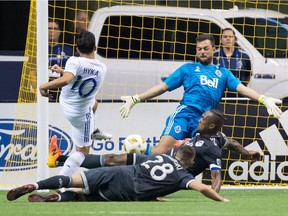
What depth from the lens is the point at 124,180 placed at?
12.3 meters

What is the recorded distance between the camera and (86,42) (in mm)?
13617

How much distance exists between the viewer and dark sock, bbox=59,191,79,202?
12.4 metres

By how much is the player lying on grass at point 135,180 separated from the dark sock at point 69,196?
0.4 inches

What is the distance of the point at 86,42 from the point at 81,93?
0.63 m

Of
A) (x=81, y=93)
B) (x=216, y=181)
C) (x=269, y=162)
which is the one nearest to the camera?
(x=216, y=181)

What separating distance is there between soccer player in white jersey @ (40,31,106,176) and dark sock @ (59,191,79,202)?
1185mm

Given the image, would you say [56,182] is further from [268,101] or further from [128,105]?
[268,101]

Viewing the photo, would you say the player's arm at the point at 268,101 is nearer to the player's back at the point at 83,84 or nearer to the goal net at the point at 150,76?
the player's back at the point at 83,84

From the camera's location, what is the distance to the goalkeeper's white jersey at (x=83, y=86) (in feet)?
44.9

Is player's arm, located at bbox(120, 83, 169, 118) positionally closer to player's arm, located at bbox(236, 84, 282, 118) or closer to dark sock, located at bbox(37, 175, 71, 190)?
player's arm, located at bbox(236, 84, 282, 118)

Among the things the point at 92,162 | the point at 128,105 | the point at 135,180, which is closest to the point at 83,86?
the point at 128,105

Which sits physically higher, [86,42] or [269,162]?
→ [86,42]

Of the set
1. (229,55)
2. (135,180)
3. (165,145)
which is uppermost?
(229,55)

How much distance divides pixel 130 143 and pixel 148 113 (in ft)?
8.51
